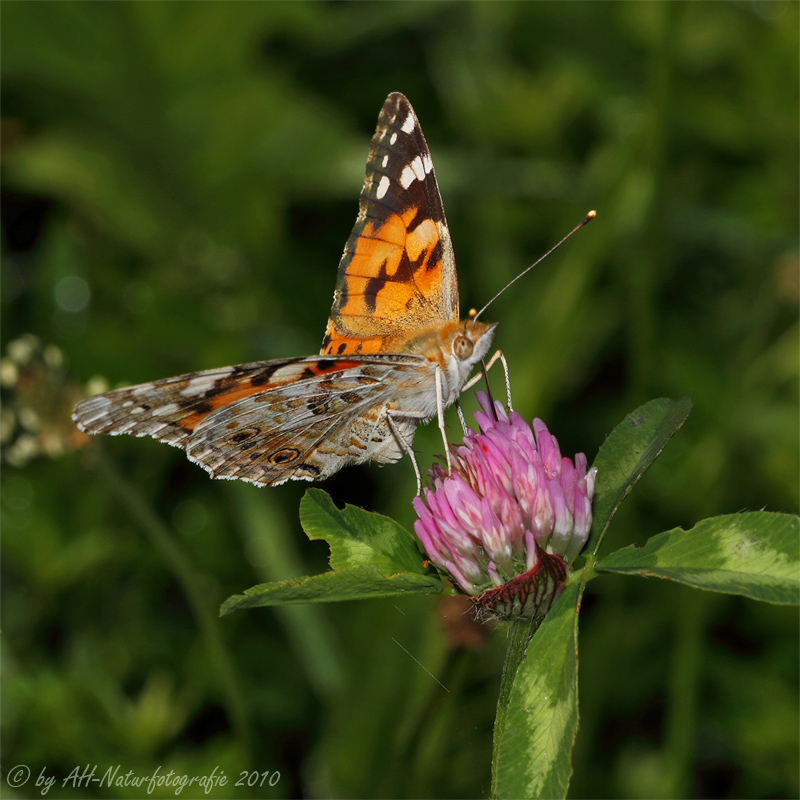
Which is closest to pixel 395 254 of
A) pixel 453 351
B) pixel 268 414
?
pixel 453 351

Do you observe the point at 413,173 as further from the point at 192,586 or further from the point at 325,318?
the point at 325,318

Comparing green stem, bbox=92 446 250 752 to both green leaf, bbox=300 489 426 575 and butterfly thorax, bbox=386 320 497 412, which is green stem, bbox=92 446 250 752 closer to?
green leaf, bbox=300 489 426 575

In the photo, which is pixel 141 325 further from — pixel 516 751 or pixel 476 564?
pixel 516 751

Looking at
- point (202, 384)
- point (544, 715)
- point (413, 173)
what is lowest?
point (544, 715)

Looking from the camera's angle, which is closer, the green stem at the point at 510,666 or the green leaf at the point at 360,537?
the green stem at the point at 510,666

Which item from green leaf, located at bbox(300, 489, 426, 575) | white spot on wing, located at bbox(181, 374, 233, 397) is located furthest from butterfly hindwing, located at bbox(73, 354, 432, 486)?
green leaf, located at bbox(300, 489, 426, 575)

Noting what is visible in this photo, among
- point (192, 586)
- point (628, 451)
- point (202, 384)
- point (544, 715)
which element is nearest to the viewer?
point (544, 715)

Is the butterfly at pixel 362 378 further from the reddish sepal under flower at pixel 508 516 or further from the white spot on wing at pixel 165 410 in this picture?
the reddish sepal under flower at pixel 508 516

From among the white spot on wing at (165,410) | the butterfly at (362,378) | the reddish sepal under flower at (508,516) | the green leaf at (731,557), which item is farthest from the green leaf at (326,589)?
the white spot on wing at (165,410)
